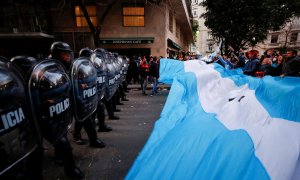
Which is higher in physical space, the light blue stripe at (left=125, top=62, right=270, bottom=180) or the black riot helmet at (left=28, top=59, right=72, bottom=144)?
the black riot helmet at (left=28, top=59, right=72, bottom=144)

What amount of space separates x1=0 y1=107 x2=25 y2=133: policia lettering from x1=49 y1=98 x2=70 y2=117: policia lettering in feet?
1.47

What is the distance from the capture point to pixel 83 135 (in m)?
4.89

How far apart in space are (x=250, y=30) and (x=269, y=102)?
19129 mm

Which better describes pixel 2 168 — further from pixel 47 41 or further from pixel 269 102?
pixel 47 41

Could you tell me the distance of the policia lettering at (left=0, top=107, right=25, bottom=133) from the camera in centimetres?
159

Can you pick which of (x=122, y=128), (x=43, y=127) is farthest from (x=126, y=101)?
Answer: (x=43, y=127)

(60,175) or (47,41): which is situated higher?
(47,41)

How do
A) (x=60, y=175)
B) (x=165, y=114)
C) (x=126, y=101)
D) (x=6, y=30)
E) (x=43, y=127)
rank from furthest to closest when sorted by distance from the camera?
(x=6, y=30) < (x=126, y=101) < (x=165, y=114) < (x=60, y=175) < (x=43, y=127)

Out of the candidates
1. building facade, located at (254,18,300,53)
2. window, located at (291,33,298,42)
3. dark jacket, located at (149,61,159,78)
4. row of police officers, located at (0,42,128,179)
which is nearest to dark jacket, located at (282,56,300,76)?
row of police officers, located at (0,42,128,179)

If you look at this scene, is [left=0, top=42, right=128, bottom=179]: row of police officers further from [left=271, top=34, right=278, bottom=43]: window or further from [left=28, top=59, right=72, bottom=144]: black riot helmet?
[left=271, top=34, right=278, bottom=43]: window

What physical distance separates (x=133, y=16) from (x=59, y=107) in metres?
15.4

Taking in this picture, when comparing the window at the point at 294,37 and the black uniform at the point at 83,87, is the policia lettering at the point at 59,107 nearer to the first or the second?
the black uniform at the point at 83,87

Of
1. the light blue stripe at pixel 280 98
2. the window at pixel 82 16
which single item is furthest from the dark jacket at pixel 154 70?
the window at pixel 82 16

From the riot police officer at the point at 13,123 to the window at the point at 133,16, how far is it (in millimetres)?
15497
